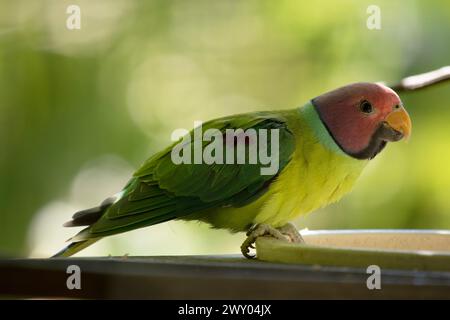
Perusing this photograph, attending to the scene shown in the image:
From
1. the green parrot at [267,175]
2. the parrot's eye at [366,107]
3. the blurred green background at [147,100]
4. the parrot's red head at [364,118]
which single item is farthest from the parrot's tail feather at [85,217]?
the blurred green background at [147,100]

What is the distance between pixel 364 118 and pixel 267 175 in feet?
1.43

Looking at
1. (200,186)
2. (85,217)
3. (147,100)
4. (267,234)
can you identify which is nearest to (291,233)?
(267,234)

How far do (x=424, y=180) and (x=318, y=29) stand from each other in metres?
0.95

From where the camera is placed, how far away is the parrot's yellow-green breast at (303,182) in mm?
2471

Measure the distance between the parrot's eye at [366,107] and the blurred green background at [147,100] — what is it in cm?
117

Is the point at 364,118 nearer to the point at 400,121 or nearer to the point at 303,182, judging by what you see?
the point at 400,121

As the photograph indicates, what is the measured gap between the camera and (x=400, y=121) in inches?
101

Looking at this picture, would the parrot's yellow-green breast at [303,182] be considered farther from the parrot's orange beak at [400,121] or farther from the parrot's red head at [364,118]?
the parrot's orange beak at [400,121]

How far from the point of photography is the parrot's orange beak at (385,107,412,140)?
8.40 feet

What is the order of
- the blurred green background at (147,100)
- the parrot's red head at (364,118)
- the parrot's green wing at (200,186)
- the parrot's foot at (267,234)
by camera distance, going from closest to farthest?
the parrot's foot at (267,234), the parrot's green wing at (200,186), the parrot's red head at (364,118), the blurred green background at (147,100)

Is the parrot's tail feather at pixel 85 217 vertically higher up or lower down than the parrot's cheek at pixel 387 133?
lower down

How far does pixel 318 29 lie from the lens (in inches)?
150
